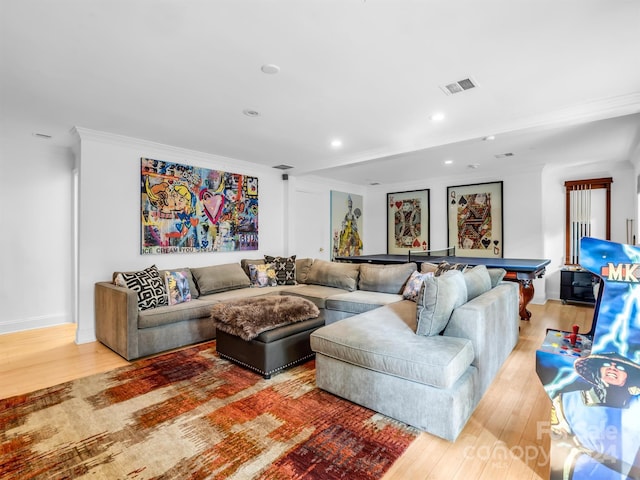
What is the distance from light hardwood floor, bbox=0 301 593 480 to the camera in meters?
1.68

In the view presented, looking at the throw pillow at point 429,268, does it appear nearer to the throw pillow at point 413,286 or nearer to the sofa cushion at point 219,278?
the throw pillow at point 413,286

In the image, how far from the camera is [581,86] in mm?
2695

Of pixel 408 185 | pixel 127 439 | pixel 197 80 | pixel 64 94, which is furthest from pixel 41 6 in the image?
pixel 408 185

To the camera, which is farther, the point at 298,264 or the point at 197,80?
the point at 298,264

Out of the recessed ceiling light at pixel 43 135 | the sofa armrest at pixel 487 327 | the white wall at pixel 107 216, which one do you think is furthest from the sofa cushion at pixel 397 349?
the recessed ceiling light at pixel 43 135

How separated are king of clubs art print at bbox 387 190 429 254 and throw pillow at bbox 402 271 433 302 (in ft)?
11.9

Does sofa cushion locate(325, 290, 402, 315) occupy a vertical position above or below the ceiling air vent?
below

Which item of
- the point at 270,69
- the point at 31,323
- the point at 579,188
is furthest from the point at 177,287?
the point at 579,188

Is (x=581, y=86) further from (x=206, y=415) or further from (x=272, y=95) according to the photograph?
(x=206, y=415)

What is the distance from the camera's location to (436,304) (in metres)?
2.23

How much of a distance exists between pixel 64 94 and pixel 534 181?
6.78 metres

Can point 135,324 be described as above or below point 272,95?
below

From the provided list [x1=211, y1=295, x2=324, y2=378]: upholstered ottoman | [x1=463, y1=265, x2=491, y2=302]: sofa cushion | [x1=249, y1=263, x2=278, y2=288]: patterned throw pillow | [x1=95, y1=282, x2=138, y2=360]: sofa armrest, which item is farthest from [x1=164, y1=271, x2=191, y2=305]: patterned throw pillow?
[x1=463, y1=265, x2=491, y2=302]: sofa cushion

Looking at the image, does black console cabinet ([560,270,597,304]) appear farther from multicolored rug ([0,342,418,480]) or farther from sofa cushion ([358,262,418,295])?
multicolored rug ([0,342,418,480])
